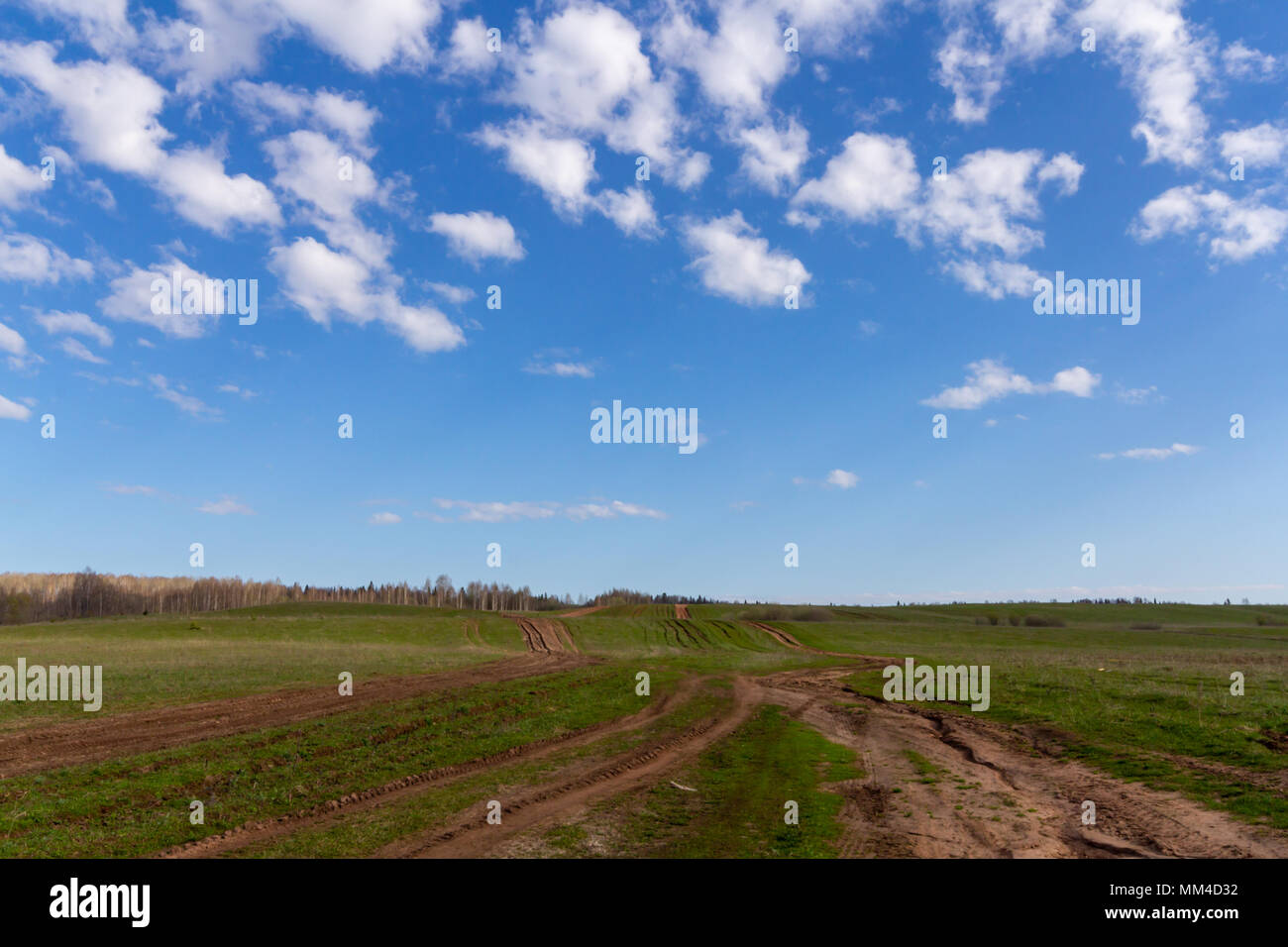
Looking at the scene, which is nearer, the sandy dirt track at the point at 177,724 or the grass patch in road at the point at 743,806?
the grass patch in road at the point at 743,806

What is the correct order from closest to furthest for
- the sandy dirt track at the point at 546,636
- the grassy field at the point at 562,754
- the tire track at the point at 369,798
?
the tire track at the point at 369,798, the grassy field at the point at 562,754, the sandy dirt track at the point at 546,636

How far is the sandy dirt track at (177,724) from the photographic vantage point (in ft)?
63.5

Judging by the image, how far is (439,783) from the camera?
53.1 ft

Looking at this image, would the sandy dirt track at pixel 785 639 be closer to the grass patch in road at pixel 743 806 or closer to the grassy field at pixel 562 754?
the grassy field at pixel 562 754

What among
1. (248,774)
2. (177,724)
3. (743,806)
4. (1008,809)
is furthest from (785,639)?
(248,774)

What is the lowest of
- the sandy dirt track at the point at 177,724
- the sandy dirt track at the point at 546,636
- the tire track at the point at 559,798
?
the sandy dirt track at the point at 546,636

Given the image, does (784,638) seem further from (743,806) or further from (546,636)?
(743,806)

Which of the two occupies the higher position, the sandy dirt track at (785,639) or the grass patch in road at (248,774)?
the grass patch in road at (248,774)

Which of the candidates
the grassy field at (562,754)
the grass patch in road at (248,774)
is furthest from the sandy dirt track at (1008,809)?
the grass patch in road at (248,774)
